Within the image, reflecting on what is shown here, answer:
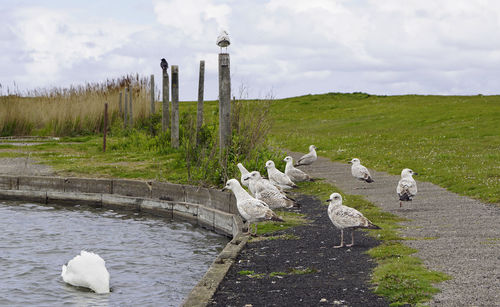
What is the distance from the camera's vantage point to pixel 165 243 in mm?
13461

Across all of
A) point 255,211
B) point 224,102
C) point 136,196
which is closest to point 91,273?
point 255,211

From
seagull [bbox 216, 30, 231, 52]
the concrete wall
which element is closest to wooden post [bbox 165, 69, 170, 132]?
the concrete wall

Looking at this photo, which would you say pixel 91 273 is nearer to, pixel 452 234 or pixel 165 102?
pixel 452 234

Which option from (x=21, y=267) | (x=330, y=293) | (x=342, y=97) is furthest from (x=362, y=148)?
(x=342, y=97)

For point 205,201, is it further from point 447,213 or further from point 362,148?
point 362,148

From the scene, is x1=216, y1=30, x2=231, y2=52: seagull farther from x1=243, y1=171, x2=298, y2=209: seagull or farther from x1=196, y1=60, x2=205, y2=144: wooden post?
x1=243, y1=171, x2=298, y2=209: seagull

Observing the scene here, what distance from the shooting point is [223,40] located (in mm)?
16859

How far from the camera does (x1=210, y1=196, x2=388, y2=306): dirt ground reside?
7.25 meters

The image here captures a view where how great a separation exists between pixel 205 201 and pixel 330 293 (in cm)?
875

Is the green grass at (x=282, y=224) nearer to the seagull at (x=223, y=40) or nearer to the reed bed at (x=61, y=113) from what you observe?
the seagull at (x=223, y=40)

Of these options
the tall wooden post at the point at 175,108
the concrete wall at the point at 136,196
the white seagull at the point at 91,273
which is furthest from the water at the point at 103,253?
the tall wooden post at the point at 175,108

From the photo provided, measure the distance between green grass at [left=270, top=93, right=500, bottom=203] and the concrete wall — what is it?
5313 mm

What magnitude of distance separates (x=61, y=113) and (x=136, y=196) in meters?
17.9

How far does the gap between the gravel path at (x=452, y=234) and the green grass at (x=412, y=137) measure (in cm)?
112
